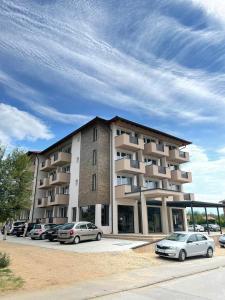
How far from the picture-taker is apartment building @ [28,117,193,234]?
28.8 metres

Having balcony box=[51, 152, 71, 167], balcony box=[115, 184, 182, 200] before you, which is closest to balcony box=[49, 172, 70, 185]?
balcony box=[51, 152, 71, 167]

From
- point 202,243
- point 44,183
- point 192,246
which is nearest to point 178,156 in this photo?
point 44,183

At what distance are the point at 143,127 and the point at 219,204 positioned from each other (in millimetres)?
12276

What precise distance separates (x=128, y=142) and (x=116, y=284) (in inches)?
871

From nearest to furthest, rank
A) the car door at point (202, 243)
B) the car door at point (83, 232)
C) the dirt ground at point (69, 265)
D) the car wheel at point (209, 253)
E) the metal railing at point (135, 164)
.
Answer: the dirt ground at point (69, 265) < the car door at point (202, 243) < the car wheel at point (209, 253) < the car door at point (83, 232) < the metal railing at point (135, 164)

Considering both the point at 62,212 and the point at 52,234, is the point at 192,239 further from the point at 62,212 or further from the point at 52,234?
the point at 62,212

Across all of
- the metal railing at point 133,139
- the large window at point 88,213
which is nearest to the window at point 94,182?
the large window at point 88,213

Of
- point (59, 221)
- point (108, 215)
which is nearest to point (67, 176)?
point (59, 221)

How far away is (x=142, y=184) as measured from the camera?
3119 centimetres

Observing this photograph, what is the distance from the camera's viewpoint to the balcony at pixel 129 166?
2938 cm

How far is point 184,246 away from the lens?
15.7m

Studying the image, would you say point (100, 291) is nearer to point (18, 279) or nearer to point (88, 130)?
point (18, 279)

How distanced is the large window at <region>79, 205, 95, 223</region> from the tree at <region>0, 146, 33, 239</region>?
15476 mm

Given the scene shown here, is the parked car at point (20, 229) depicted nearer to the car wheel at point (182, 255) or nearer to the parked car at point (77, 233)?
the parked car at point (77, 233)
